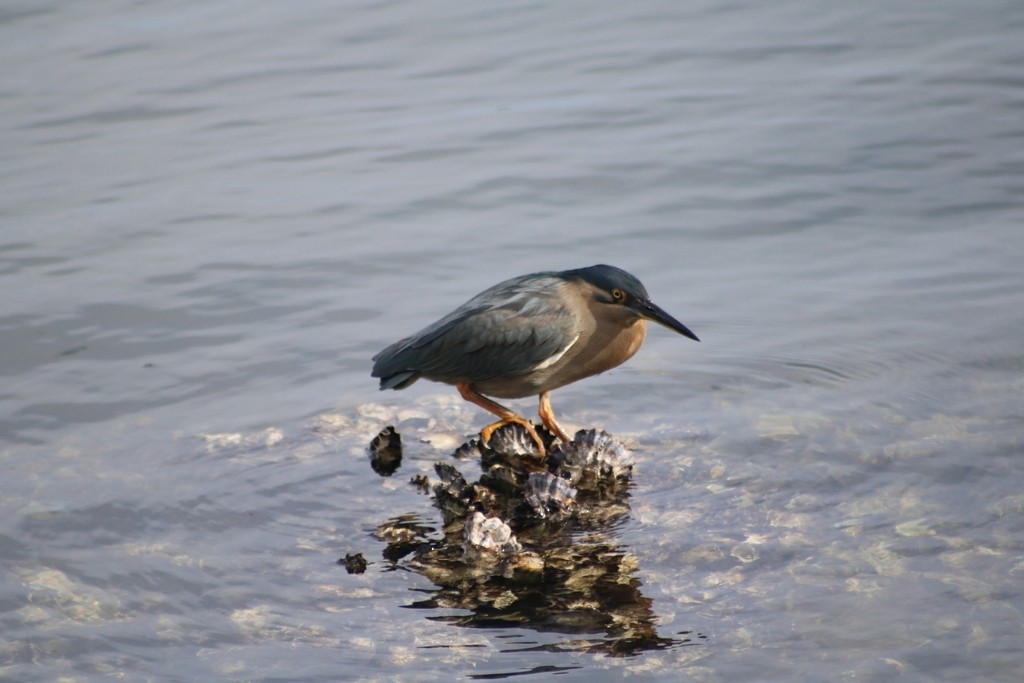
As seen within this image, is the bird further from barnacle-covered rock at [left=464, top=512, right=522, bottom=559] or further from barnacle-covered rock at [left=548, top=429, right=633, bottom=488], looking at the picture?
barnacle-covered rock at [left=464, top=512, right=522, bottom=559]

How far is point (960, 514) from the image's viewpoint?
5.54 m

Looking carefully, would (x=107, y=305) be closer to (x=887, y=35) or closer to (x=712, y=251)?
(x=712, y=251)

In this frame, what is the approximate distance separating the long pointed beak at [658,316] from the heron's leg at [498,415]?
2.64ft

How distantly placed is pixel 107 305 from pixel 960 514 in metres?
5.83

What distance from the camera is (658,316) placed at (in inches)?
242

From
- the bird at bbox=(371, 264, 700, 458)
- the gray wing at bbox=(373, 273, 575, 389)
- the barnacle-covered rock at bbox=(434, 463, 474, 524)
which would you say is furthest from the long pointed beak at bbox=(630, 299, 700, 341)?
the barnacle-covered rock at bbox=(434, 463, 474, 524)

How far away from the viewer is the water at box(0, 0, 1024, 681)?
16.3 ft

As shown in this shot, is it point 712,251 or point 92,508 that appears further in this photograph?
point 712,251

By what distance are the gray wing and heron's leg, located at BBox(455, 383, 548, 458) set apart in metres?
0.13

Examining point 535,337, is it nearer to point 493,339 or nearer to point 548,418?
point 493,339

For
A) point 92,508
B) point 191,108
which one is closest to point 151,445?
point 92,508

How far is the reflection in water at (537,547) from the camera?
488cm

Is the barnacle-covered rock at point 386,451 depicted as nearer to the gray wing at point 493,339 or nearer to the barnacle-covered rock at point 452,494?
the gray wing at point 493,339

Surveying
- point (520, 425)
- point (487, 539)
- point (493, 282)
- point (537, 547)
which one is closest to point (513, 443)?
point (520, 425)
